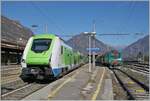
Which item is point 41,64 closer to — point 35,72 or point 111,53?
point 35,72

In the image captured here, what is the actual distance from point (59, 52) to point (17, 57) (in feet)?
184

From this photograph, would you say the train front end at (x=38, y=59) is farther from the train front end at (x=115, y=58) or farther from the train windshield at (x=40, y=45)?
the train front end at (x=115, y=58)

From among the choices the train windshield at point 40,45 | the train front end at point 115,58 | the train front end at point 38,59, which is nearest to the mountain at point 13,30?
the train front end at point 115,58

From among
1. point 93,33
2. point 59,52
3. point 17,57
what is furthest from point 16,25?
point 59,52

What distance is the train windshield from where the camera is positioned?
2255 cm

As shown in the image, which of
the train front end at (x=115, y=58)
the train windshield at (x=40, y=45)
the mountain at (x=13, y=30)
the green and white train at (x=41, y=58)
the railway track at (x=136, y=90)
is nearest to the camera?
the railway track at (x=136, y=90)

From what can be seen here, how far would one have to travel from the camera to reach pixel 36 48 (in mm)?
22734

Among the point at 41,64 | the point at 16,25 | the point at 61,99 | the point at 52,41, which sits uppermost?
the point at 16,25

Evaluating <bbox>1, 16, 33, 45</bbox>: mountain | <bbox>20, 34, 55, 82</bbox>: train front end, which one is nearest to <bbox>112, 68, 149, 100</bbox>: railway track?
<bbox>20, 34, 55, 82</bbox>: train front end

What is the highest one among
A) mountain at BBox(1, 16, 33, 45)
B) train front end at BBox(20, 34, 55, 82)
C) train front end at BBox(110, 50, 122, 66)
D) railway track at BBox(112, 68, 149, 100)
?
mountain at BBox(1, 16, 33, 45)

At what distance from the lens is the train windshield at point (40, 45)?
22.5 m

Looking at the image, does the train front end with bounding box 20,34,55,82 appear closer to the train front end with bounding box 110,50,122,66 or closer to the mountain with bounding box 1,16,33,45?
the train front end with bounding box 110,50,122,66

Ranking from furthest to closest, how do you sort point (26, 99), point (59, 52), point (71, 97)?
1. point (59, 52)
2. point (71, 97)
3. point (26, 99)

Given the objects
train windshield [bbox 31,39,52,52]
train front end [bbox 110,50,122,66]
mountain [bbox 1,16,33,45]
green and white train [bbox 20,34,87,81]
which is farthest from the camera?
mountain [bbox 1,16,33,45]
